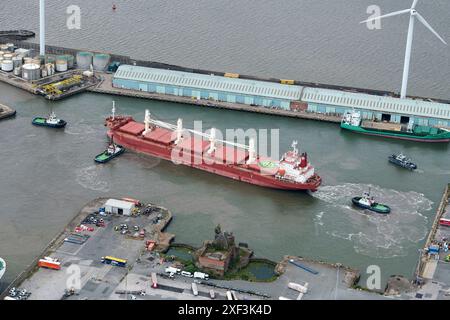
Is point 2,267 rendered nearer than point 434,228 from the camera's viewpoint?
Yes

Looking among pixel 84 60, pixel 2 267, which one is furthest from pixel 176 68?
pixel 2 267

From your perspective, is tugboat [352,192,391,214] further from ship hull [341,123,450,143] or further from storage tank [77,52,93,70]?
storage tank [77,52,93,70]

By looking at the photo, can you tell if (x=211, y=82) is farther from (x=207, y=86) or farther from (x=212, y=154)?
(x=212, y=154)

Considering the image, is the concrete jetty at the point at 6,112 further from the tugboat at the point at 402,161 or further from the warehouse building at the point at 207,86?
the tugboat at the point at 402,161

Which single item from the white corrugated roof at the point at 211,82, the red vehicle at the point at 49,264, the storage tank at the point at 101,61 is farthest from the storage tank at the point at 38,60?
the red vehicle at the point at 49,264

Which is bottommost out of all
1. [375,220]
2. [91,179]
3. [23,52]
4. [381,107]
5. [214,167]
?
[375,220]
